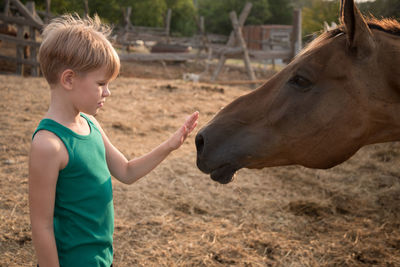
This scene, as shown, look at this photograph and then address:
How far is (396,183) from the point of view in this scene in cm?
414

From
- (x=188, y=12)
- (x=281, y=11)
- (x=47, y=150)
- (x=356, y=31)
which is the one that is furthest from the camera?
(x=281, y=11)

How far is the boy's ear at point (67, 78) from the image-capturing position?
1461 millimetres

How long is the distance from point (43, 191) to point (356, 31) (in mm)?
1653

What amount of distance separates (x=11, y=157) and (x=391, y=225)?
12.8ft

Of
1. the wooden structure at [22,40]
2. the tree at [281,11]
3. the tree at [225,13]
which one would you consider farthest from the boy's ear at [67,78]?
the tree at [281,11]

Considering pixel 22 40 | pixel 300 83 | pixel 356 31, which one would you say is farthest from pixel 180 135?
pixel 22 40

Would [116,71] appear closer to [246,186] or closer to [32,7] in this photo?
[246,186]

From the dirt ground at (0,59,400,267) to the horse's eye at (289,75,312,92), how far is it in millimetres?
1376

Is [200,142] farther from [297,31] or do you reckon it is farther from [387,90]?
[297,31]

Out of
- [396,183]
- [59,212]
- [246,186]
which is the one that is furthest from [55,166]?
[396,183]

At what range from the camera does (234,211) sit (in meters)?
3.47

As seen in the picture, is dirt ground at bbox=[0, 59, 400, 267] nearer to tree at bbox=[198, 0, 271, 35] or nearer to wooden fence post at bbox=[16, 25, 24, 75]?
wooden fence post at bbox=[16, 25, 24, 75]

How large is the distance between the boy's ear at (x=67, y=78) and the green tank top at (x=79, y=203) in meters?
0.16

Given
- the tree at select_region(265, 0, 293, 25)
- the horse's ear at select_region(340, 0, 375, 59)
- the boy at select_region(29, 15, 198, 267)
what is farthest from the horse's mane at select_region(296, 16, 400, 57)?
the tree at select_region(265, 0, 293, 25)
